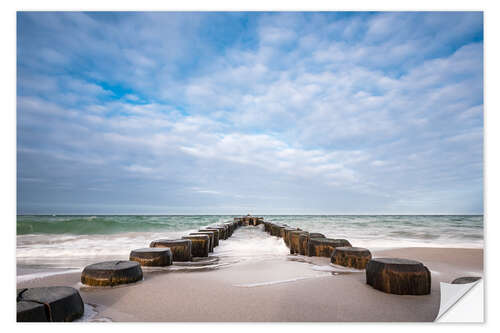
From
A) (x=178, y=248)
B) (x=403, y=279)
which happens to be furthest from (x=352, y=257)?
(x=178, y=248)

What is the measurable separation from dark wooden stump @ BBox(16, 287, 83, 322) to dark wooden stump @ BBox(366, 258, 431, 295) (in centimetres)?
215

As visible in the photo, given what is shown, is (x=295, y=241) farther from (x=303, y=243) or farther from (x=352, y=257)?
(x=352, y=257)

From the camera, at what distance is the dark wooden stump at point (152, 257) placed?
10.7 feet

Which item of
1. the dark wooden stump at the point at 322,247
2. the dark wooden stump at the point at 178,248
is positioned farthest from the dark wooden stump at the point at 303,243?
the dark wooden stump at the point at 178,248

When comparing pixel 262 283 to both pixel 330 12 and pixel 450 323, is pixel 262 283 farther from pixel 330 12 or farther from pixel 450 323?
pixel 330 12

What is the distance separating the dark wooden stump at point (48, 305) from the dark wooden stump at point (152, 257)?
148 centimetres

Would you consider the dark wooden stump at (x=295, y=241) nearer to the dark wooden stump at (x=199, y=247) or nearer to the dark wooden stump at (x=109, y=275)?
the dark wooden stump at (x=199, y=247)

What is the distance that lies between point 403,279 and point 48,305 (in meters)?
2.34

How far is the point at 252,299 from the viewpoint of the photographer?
2.18 metres

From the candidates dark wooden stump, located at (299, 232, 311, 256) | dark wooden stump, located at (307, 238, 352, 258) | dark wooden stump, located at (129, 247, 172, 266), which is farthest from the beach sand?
dark wooden stump, located at (299, 232, 311, 256)

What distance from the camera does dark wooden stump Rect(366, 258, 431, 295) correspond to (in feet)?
7.52
